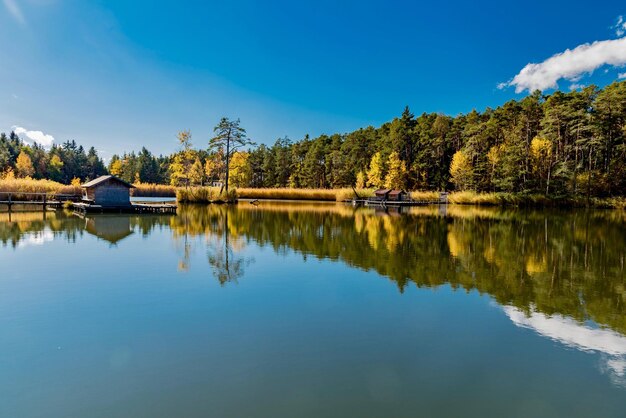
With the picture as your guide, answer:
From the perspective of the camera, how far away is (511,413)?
461 cm

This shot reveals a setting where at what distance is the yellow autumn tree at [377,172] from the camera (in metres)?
68.6

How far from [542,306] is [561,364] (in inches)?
128

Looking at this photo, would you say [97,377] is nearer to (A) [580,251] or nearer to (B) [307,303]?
(B) [307,303]

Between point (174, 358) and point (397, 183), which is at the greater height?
point (397, 183)

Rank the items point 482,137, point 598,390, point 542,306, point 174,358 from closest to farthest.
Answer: point 598,390 → point 174,358 → point 542,306 → point 482,137

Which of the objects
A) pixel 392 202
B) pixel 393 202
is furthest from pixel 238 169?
pixel 393 202

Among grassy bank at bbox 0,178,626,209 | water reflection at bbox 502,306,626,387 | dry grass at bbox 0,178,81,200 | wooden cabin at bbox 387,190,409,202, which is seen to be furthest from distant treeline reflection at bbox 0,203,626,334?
wooden cabin at bbox 387,190,409,202

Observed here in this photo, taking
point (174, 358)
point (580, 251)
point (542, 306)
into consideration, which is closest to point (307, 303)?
point (174, 358)

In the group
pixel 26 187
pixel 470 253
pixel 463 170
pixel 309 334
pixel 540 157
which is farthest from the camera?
pixel 463 170

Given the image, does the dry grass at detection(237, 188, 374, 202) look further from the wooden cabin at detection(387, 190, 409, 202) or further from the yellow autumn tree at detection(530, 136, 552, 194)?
the yellow autumn tree at detection(530, 136, 552, 194)

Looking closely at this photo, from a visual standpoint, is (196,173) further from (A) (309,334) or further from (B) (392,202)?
(A) (309,334)

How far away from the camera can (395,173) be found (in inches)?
2584

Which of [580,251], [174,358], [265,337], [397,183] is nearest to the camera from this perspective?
[174,358]

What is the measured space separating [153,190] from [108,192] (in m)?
37.4
